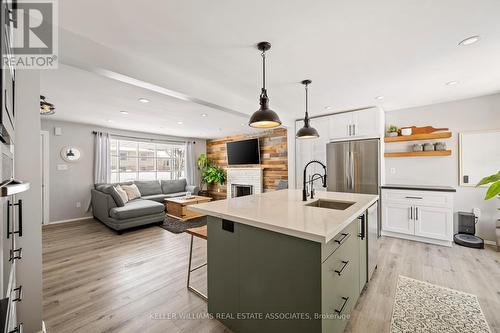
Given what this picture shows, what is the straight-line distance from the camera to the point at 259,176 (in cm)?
609

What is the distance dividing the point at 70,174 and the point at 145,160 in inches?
76.3

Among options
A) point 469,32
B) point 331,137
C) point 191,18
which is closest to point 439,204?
point 331,137

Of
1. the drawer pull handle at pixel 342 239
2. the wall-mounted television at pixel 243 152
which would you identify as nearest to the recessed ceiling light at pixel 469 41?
the drawer pull handle at pixel 342 239

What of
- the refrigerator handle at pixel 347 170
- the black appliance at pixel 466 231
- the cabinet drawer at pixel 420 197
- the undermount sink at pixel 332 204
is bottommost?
the black appliance at pixel 466 231

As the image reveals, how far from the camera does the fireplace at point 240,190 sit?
253 inches

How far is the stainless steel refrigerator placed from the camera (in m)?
3.85

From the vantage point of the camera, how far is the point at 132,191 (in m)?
5.28

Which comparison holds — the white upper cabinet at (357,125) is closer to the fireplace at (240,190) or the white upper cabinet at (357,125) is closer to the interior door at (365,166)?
the interior door at (365,166)

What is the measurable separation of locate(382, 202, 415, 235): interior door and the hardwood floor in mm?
231

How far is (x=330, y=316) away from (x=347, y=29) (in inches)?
86.0

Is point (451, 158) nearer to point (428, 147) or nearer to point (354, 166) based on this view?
point (428, 147)

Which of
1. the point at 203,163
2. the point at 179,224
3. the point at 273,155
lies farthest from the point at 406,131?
the point at 203,163

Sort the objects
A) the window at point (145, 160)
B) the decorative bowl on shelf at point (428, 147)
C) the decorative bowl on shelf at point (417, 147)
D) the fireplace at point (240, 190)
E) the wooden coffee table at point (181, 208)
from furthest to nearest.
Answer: the fireplace at point (240, 190) < the window at point (145, 160) < the wooden coffee table at point (181, 208) < the decorative bowl on shelf at point (417, 147) < the decorative bowl on shelf at point (428, 147)

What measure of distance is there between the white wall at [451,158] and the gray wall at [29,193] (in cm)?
523
